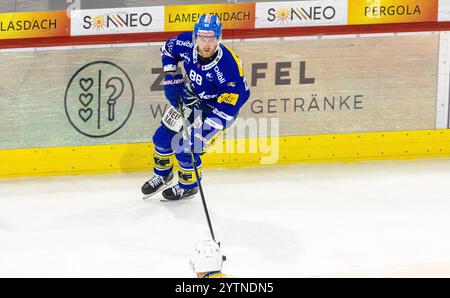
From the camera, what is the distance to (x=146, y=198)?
8.07m

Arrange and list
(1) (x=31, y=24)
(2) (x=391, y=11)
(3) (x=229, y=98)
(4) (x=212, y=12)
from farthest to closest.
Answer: (2) (x=391, y=11)
(4) (x=212, y=12)
(1) (x=31, y=24)
(3) (x=229, y=98)

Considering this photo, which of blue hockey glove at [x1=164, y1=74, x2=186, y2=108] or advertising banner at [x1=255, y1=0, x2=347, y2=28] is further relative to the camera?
advertising banner at [x1=255, y1=0, x2=347, y2=28]

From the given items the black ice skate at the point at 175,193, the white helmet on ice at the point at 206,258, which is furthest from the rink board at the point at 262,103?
the white helmet on ice at the point at 206,258

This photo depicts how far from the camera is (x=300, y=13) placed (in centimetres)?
876

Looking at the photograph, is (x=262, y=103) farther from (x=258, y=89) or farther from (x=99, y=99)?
(x=99, y=99)

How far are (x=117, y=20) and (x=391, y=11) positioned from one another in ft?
6.91

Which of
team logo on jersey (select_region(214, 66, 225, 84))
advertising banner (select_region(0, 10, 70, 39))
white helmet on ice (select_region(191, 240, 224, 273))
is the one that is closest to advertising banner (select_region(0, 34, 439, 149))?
advertising banner (select_region(0, 10, 70, 39))

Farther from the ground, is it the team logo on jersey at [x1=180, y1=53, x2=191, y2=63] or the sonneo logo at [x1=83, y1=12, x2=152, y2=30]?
the sonneo logo at [x1=83, y1=12, x2=152, y2=30]

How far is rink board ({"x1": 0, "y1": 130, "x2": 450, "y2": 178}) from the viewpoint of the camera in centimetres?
848

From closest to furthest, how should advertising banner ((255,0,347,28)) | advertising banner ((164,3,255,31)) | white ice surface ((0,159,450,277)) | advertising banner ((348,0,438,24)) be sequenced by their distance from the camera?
white ice surface ((0,159,450,277)) < advertising banner ((164,3,255,31)) < advertising banner ((255,0,347,28)) < advertising banner ((348,0,438,24))

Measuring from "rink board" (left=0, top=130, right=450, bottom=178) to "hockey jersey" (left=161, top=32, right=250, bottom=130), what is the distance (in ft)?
3.52

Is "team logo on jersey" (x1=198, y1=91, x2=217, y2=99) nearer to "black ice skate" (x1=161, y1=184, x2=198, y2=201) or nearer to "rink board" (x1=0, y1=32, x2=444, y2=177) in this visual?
"black ice skate" (x1=161, y1=184, x2=198, y2=201)

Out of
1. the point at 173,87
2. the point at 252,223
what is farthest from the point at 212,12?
the point at 252,223

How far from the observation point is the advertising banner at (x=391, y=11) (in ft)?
29.1
